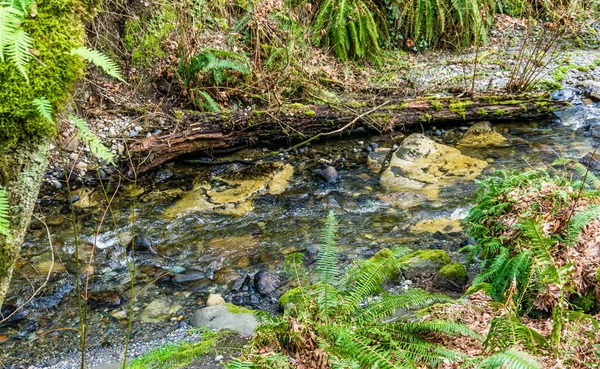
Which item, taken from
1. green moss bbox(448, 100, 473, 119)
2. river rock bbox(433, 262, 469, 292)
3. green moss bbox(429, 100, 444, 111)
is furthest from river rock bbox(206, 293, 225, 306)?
green moss bbox(448, 100, 473, 119)

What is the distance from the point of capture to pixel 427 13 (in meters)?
10.0

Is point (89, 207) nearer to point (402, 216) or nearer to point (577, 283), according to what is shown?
point (402, 216)

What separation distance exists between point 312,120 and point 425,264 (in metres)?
3.46

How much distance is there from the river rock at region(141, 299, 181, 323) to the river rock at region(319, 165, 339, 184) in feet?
9.48

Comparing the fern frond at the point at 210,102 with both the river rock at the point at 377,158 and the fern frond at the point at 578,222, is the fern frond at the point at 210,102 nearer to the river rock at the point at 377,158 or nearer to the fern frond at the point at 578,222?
the river rock at the point at 377,158

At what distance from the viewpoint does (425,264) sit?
14.0 ft

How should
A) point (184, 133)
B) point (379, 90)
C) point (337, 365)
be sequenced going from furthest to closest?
point (379, 90) → point (184, 133) → point (337, 365)

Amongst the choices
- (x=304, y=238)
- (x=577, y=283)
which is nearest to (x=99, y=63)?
(x=577, y=283)

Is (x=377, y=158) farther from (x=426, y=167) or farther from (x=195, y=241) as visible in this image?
(x=195, y=241)

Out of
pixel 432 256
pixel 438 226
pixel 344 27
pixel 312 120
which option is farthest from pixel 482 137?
pixel 432 256

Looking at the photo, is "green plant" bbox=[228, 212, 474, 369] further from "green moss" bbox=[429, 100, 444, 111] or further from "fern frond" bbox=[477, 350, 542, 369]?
"green moss" bbox=[429, 100, 444, 111]

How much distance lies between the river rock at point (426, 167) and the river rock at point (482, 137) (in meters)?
0.42

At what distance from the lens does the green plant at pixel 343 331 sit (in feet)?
6.96

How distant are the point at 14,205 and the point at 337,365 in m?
1.34
